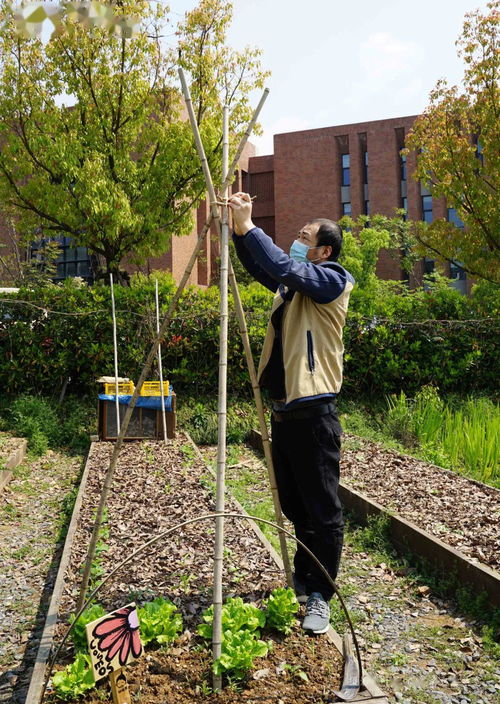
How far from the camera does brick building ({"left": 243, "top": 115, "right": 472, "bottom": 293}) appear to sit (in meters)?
35.6

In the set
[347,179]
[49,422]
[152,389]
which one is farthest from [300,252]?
[347,179]

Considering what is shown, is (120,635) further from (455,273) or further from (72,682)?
(455,273)

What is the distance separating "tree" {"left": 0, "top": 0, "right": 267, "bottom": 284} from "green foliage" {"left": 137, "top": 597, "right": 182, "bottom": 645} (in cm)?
813

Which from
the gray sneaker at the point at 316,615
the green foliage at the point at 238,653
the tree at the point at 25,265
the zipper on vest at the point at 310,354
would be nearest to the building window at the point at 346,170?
the tree at the point at 25,265

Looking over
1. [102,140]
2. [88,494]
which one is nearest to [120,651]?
[88,494]

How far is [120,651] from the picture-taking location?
7.79 feet

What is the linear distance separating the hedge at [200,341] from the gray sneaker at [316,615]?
6467 mm

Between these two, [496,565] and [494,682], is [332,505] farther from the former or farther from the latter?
[496,565]

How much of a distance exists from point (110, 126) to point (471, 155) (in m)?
6.14

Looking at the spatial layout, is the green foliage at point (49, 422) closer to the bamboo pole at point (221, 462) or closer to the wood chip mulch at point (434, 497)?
the wood chip mulch at point (434, 497)

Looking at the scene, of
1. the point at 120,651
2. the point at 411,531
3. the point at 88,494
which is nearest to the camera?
the point at 120,651

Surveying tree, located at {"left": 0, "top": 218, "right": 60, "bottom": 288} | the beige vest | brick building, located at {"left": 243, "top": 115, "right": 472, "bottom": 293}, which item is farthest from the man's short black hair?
brick building, located at {"left": 243, "top": 115, "right": 472, "bottom": 293}

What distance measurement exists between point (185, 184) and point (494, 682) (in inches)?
387

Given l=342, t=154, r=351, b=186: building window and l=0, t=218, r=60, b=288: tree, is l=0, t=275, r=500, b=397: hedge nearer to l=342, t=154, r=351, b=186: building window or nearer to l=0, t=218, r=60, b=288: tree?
l=0, t=218, r=60, b=288: tree
